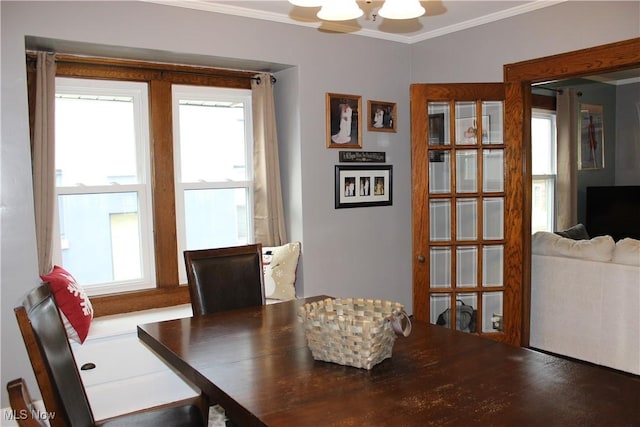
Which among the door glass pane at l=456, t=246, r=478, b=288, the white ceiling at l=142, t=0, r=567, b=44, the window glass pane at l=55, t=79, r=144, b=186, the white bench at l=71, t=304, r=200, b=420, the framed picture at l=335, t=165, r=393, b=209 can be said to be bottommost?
the white bench at l=71, t=304, r=200, b=420

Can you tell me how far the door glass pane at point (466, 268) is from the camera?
155 inches

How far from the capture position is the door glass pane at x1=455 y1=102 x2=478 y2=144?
3848 millimetres

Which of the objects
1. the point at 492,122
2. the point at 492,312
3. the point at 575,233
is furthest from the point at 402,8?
the point at 575,233

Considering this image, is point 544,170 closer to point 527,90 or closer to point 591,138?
point 591,138

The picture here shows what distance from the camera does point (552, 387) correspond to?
1.51 meters

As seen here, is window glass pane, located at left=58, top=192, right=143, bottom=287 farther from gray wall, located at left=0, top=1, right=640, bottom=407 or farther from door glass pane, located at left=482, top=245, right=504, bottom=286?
door glass pane, located at left=482, top=245, right=504, bottom=286

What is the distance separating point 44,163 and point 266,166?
1472 mm

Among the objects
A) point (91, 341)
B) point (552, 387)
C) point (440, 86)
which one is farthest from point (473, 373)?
point (440, 86)

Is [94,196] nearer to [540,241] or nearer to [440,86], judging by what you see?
[440,86]

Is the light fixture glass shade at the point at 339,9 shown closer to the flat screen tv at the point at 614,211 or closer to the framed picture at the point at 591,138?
the framed picture at the point at 591,138

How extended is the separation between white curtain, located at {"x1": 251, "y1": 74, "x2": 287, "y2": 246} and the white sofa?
2.01 metres

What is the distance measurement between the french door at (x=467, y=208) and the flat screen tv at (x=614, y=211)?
3251 mm

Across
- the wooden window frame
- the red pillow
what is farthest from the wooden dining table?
the wooden window frame

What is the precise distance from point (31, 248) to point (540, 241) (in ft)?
11.5
